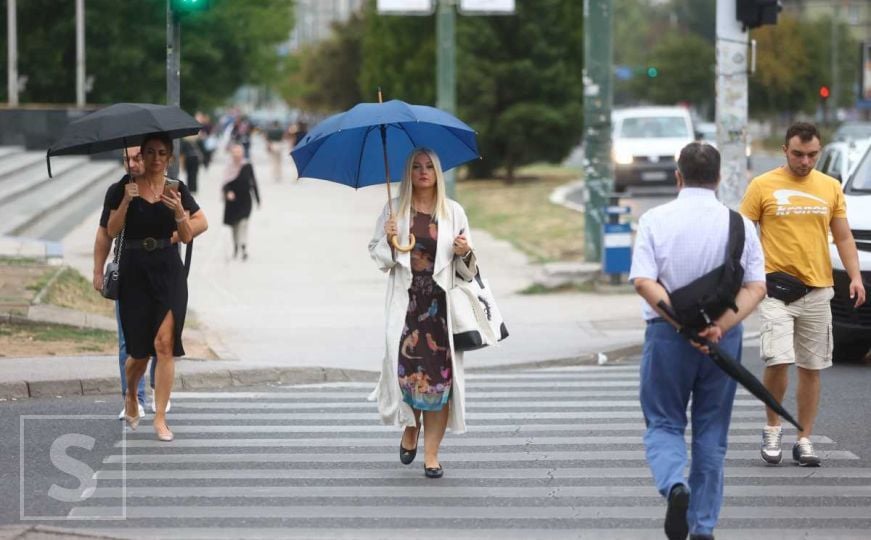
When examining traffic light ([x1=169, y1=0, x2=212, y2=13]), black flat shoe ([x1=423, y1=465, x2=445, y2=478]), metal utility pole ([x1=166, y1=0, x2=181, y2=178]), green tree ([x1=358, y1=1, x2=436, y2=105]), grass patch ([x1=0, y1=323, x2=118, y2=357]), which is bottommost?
black flat shoe ([x1=423, y1=465, x2=445, y2=478])

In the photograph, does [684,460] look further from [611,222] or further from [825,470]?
[611,222]

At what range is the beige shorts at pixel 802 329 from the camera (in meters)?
8.42

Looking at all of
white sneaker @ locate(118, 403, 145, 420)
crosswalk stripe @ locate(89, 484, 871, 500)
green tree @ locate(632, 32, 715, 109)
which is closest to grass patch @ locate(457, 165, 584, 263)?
white sneaker @ locate(118, 403, 145, 420)

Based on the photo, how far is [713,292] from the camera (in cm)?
635

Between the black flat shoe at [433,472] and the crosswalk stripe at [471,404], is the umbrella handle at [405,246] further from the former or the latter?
the crosswalk stripe at [471,404]

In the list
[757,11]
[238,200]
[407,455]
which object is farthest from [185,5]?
[238,200]

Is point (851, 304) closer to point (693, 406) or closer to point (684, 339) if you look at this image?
point (693, 406)

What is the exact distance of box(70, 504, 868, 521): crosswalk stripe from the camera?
7.28m

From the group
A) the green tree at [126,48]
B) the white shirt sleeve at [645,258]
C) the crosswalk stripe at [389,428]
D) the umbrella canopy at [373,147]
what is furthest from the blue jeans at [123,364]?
the green tree at [126,48]

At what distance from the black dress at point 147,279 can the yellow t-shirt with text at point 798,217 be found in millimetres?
3294

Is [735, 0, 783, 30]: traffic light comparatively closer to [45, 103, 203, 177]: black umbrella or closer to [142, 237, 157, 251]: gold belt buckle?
[45, 103, 203, 177]: black umbrella

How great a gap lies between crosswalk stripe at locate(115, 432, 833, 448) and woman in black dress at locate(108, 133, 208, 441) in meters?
0.48

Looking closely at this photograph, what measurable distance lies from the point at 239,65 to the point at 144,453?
154ft

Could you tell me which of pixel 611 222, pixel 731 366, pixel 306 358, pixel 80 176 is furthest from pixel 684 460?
pixel 80 176
